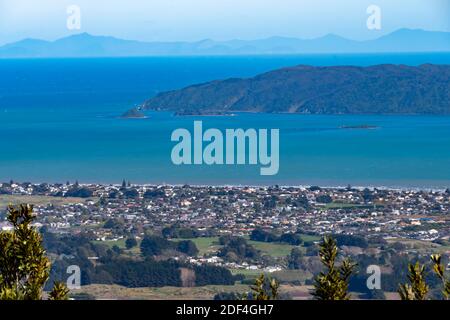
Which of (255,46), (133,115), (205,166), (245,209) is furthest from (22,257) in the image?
(255,46)

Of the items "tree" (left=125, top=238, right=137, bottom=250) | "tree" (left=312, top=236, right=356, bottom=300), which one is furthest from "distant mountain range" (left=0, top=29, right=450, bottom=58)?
"tree" (left=312, top=236, right=356, bottom=300)

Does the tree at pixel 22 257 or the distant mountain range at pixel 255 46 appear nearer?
the tree at pixel 22 257

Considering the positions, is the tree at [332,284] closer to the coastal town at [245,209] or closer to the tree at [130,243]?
the tree at [130,243]

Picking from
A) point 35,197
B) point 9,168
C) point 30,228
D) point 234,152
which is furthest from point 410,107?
point 30,228

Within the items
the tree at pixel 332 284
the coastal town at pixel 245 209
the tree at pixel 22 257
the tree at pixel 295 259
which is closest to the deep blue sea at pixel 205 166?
the coastal town at pixel 245 209

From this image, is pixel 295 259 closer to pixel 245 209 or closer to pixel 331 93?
pixel 245 209

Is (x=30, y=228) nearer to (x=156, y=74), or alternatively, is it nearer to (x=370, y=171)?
(x=370, y=171)

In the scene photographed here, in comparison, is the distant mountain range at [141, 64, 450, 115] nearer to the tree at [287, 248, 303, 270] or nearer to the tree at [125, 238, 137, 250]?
the tree at [125, 238, 137, 250]
